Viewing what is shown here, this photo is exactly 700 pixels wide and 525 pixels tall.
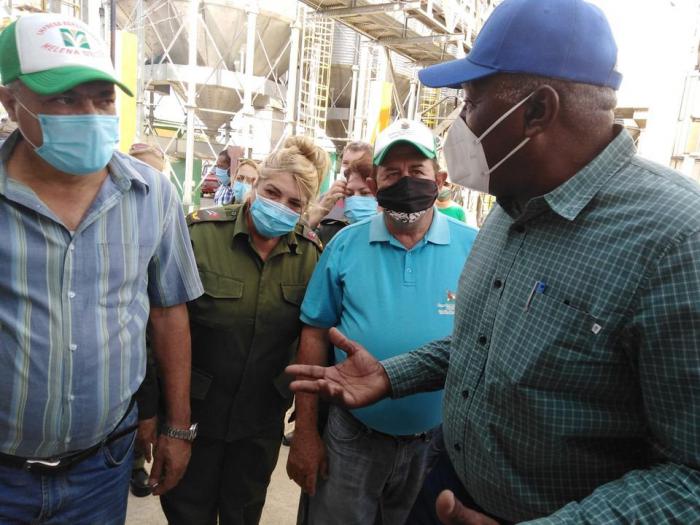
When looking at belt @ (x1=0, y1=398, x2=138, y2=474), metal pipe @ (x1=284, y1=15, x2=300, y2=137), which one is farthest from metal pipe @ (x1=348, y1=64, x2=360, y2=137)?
belt @ (x1=0, y1=398, x2=138, y2=474)

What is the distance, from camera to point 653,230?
915 millimetres

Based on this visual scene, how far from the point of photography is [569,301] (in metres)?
1.03

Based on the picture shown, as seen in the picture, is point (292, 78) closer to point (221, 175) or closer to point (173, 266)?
point (221, 175)

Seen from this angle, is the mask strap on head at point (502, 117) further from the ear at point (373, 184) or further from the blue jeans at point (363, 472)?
the blue jeans at point (363, 472)

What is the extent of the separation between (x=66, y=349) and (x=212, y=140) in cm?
1231

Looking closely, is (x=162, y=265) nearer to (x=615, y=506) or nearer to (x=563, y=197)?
(x=563, y=197)

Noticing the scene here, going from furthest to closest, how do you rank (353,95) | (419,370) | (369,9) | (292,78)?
(353,95), (292,78), (369,9), (419,370)

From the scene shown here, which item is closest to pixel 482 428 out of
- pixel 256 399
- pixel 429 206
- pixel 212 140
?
pixel 429 206

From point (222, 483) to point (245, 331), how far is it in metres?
0.76

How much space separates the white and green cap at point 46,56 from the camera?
4.33 feet

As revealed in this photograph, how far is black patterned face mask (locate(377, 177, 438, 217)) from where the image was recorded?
1.92 metres

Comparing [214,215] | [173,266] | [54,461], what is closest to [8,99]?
[173,266]

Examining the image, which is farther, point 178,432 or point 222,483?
point 222,483

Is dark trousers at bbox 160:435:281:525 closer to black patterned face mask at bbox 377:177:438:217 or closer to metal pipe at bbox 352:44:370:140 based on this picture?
black patterned face mask at bbox 377:177:438:217
